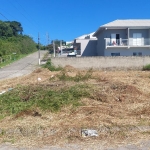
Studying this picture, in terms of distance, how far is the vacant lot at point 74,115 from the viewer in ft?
14.1

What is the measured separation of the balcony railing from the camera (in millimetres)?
27312

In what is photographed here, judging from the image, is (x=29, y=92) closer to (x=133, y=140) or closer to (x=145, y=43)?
(x=133, y=140)

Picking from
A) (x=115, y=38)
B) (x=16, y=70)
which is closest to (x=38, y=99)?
(x=16, y=70)

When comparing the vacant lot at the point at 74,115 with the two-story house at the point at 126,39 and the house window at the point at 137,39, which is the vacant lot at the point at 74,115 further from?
the house window at the point at 137,39

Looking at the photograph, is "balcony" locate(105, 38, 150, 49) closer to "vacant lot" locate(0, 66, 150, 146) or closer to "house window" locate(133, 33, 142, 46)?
"house window" locate(133, 33, 142, 46)

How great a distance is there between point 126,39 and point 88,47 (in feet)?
29.5

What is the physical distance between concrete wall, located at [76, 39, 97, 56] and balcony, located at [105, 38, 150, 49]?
7.39m

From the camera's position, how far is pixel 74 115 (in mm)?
5473

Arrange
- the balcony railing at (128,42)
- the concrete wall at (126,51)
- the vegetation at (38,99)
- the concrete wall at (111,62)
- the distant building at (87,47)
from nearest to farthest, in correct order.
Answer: the vegetation at (38,99) < the concrete wall at (111,62) < the balcony railing at (128,42) < the concrete wall at (126,51) < the distant building at (87,47)

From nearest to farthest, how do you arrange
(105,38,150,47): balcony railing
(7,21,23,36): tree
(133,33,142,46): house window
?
1. (105,38,150,47): balcony railing
2. (133,33,142,46): house window
3. (7,21,23,36): tree

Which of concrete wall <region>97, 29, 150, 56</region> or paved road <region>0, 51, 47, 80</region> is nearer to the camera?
paved road <region>0, 51, 47, 80</region>

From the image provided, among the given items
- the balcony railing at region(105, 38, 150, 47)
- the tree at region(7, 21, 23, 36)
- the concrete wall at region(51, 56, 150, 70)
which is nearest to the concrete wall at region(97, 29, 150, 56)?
the balcony railing at region(105, 38, 150, 47)

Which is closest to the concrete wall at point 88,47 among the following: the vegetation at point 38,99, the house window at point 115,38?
the house window at point 115,38

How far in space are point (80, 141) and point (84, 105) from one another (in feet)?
7.31
